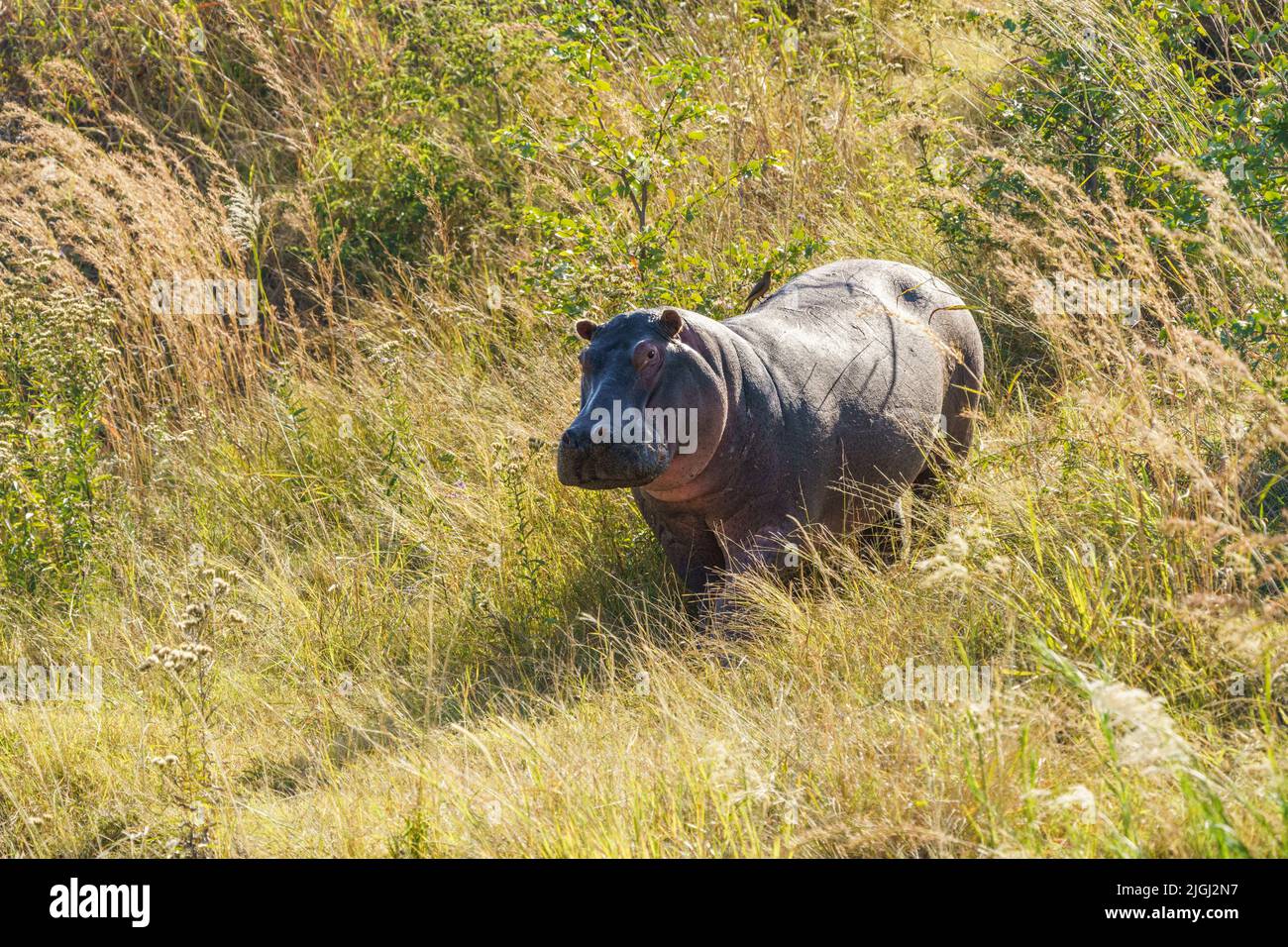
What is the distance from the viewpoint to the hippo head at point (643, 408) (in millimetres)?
4391

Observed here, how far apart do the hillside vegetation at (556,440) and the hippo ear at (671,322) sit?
35.5 inches

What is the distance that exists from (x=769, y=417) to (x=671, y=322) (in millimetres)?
525

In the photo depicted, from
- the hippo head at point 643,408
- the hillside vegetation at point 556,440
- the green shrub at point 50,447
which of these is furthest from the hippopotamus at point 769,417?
the green shrub at point 50,447

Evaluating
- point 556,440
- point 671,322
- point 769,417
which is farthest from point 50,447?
point 769,417

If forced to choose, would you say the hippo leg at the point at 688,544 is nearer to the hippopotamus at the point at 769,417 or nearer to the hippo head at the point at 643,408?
the hippopotamus at the point at 769,417

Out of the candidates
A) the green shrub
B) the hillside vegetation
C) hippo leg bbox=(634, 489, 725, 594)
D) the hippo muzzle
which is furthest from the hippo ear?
the green shrub

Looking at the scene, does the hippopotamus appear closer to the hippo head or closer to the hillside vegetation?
the hippo head

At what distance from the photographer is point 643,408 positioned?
179 inches

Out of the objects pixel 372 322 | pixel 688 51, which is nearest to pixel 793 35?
pixel 688 51

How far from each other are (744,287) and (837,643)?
2.49 m

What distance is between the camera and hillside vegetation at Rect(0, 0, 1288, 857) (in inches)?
139

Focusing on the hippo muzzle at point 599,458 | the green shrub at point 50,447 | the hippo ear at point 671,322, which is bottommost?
the green shrub at point 50,447

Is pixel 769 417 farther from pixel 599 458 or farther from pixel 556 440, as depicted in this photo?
pixel 556 440
